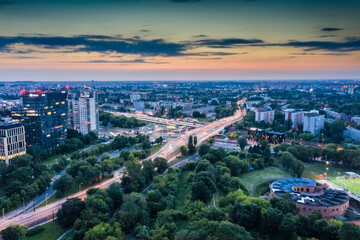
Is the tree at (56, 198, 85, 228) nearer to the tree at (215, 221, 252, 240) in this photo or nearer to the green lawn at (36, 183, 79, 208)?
the green lawn at (36, 183, 79, 208)

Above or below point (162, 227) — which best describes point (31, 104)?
above

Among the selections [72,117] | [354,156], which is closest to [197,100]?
[72,117]

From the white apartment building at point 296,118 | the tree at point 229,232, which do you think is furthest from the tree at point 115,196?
the white apartment building at point 296,118

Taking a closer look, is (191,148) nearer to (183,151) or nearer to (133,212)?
(183,151)

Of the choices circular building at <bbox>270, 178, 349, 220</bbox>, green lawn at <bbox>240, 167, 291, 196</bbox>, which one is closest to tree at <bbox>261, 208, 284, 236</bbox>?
circular building at <bbox>270, 178, 349, 220</bbox>

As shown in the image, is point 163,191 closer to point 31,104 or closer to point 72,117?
point 31,104

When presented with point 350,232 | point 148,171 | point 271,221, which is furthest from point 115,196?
point 350,232

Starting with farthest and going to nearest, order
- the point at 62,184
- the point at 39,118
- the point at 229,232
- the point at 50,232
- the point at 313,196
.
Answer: the point at 39,118
the point at 62,184
the point at 313,196
the point at 50,232
the point at 229,232
